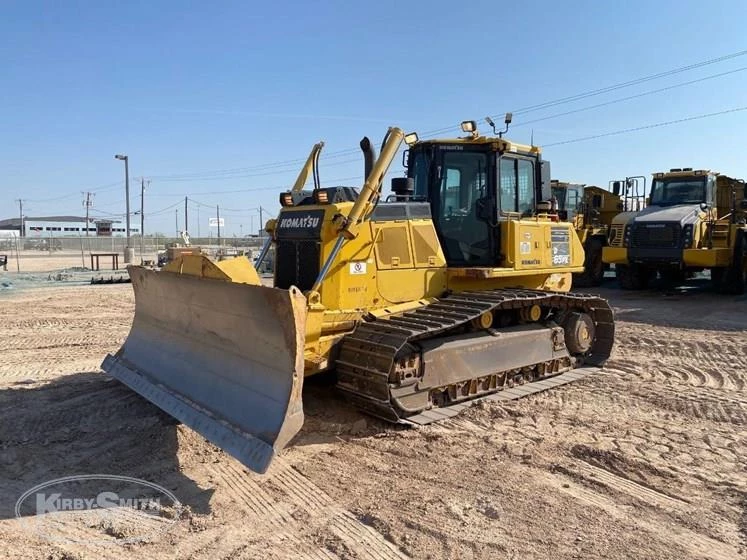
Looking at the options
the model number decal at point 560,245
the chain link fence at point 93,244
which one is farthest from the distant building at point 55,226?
the model number decal at point 560,245

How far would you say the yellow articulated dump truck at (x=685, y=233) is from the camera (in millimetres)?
15133

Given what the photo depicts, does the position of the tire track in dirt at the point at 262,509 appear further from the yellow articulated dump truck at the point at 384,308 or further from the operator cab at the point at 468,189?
the operator cab at the point at 468,189

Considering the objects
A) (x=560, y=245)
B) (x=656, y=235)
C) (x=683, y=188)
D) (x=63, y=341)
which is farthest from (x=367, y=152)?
(x=683, y=188)

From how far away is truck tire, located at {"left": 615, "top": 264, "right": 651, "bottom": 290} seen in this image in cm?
1698

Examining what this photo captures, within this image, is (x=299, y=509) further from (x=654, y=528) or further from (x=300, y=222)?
(x=300, y=222)

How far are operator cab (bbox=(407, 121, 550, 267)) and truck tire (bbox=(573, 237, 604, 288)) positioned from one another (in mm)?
12109

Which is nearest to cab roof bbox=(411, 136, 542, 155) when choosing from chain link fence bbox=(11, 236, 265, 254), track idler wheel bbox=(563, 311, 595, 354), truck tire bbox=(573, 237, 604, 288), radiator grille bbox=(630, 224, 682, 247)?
track idler wheel bbox=(563, 311, 595, 354)

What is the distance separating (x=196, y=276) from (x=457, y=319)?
2415 mm

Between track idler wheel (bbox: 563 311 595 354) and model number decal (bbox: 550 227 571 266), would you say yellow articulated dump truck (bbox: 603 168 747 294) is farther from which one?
track idler wheel (bbox: 563 311 595 354)

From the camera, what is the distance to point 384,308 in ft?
20.1

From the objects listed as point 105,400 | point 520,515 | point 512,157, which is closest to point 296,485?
point 520,515

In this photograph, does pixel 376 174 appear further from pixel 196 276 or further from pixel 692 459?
pixel 692 459

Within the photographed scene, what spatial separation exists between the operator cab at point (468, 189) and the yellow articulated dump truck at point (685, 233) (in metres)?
9.85

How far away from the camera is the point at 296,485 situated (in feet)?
14.3
